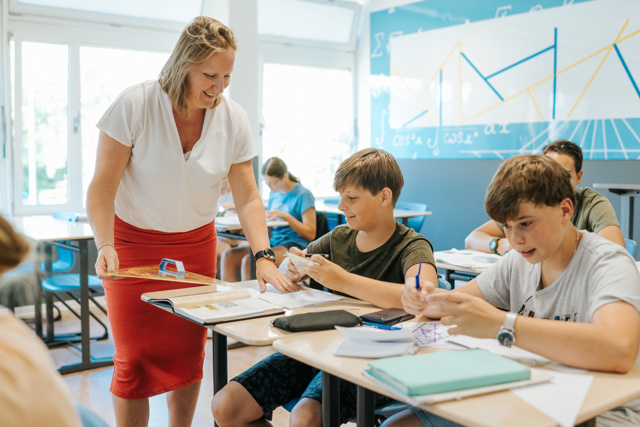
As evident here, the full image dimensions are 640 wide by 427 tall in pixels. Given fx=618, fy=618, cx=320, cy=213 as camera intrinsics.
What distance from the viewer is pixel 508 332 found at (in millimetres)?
1279

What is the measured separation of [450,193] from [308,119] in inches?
71.2

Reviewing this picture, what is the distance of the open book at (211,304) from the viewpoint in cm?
168

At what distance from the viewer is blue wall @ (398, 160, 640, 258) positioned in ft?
18.5

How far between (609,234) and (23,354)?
7.73ft

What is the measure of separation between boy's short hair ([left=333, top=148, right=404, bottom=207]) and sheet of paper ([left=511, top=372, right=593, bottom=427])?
3.20 feet

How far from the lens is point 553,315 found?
1.48m

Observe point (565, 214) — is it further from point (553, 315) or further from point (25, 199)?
point (25, 199)

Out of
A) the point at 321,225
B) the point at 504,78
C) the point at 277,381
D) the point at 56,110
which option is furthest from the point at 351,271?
the point at 56,110

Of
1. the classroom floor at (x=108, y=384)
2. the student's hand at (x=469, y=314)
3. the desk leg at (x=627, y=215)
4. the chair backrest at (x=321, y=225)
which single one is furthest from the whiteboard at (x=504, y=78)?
the student's hand at (x=469, y=314)

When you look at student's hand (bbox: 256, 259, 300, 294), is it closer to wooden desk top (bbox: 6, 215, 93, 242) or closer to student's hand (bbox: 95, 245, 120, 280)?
student's hand (bbox: 95, 245, 120, 280)

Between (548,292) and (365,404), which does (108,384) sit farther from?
(548,292)

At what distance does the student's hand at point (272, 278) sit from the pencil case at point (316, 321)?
0.35 meters

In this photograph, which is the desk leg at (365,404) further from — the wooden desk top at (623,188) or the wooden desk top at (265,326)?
the wooden desk top at (623,188)

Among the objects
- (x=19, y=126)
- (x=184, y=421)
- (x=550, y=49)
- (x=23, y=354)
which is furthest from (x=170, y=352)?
(x=550, y=49)
